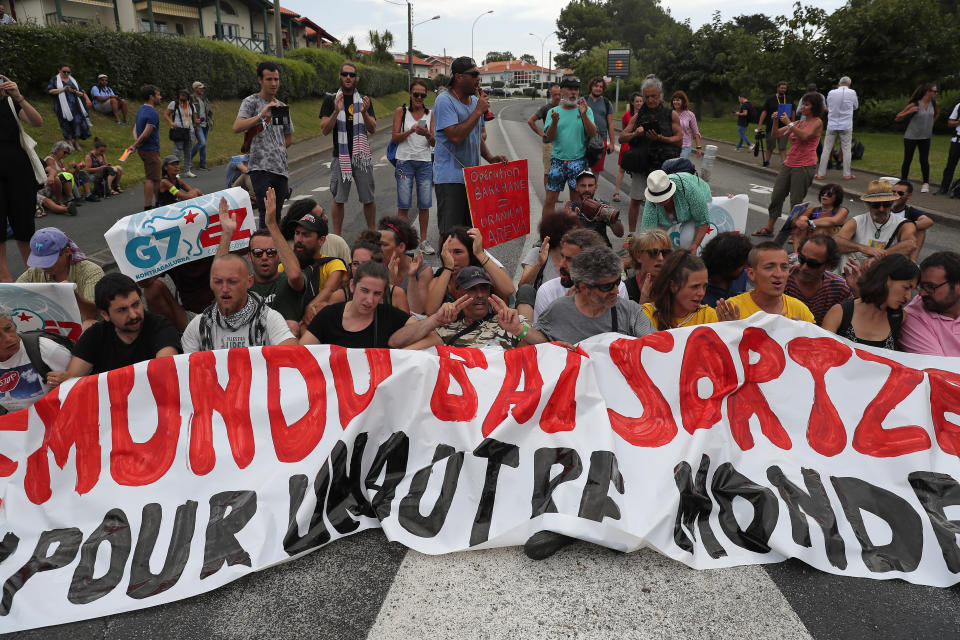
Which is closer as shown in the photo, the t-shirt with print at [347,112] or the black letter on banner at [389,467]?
the black letter on banner at [389,467]

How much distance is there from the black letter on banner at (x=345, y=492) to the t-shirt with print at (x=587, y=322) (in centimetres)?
141

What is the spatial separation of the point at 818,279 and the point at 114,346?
15.2ft

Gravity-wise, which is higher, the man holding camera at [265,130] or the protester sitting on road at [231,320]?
the man holding camera at [265,130]

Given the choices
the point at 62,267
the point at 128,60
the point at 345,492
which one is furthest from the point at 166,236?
the point at 128,60

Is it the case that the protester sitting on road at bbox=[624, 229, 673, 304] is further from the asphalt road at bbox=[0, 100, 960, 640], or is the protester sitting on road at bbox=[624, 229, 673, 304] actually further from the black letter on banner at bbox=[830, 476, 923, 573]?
the asphalt road at bbox=[0, 100, 960, 640]

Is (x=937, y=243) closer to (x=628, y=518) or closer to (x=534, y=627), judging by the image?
(x=628, y=518)

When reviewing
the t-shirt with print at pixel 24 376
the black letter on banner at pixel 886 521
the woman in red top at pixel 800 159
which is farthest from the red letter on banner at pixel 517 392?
the woman in red top at pixel 800 159

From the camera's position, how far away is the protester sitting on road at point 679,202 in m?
6.09

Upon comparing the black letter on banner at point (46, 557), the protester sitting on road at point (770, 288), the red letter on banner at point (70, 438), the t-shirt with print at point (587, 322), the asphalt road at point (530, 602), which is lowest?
the asphalt road at point (530, 602)

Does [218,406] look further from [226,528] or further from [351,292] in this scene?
[351,292]

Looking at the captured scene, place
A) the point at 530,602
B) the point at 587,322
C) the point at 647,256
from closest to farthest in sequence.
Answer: the point at 530,602, the point at 587,322, the point at 647,256

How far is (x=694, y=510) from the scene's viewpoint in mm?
3162

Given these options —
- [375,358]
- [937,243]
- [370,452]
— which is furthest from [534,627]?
[937,243]

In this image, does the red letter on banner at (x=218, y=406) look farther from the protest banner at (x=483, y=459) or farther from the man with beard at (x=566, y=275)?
the man with beard at (x=566, y=275)
